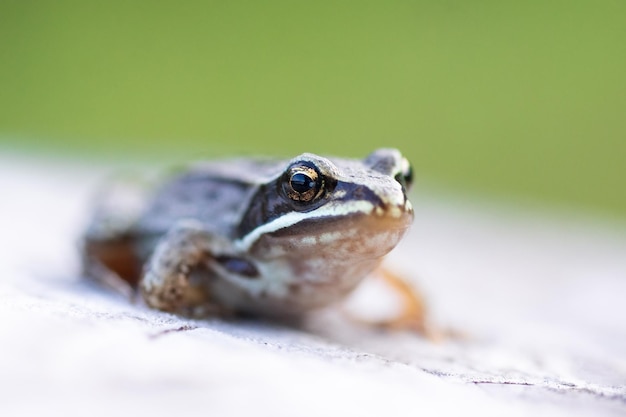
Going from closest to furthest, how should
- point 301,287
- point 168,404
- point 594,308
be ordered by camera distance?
1. point 168,404
2. point 301,287
3. point 594,308

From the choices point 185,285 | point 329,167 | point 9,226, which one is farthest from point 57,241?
point 329,167

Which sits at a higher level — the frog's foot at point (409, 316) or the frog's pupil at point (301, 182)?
the frog's pupil at point (301, 182)

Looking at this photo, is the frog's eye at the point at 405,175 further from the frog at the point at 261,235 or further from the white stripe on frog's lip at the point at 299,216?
the white stripe on frog's lip at the point at 299,216

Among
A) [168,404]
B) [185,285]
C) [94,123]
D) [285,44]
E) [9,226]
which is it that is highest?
[285,44]

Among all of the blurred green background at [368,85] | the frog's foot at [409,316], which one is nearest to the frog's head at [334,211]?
the frog's foot at [409,316]

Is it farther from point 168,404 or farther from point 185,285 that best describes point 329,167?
point 168,404

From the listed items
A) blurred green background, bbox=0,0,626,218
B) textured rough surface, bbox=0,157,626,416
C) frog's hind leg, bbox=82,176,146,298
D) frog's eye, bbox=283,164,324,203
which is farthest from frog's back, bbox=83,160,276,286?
blurred green background, bbox=0,0,626,218
